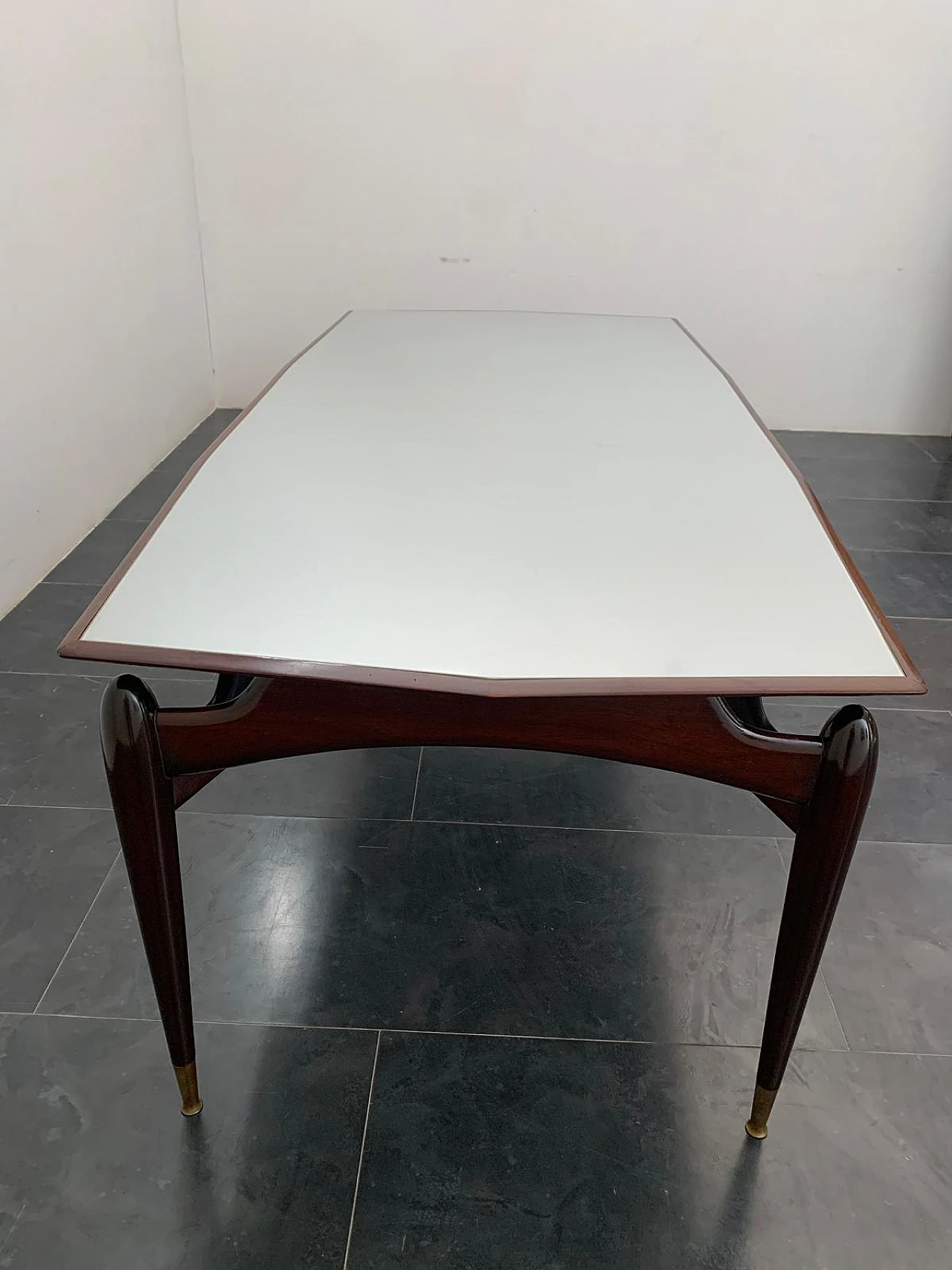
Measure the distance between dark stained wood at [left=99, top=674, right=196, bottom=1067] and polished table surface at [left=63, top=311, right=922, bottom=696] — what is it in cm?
9

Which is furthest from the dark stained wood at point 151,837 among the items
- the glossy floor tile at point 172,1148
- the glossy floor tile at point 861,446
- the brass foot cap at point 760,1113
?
the glossy floor tile at point 861,446

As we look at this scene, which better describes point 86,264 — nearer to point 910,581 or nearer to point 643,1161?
point 910,581

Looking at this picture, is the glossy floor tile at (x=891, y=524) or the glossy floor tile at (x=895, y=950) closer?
the glossy floor tile at (x=895, y=950)

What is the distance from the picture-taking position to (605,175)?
354 cm

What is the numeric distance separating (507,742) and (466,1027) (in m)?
0.56

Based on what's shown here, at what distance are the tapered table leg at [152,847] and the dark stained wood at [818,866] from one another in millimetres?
670

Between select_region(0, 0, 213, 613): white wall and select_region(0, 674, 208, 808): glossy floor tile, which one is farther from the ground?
select_region(0, 0, 213, 613): white wall

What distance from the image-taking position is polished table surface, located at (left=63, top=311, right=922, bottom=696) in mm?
916

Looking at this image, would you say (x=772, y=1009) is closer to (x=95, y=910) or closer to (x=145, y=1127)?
(x=145, y=1127)

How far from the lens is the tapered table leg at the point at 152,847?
97 cm

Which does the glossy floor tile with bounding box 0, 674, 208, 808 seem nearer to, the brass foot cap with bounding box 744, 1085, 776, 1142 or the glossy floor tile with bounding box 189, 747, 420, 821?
the glossy floor tile with bounding box 189, 747, 420, 821

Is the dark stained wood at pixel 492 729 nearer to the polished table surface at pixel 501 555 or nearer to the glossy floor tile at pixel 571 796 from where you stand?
the polished table surface at pixel 501 555

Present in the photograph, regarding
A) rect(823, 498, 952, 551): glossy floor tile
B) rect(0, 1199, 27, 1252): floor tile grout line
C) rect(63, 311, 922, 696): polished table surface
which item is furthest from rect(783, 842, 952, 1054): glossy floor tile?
rect(823, 498, 952, 551): glossy floor tile

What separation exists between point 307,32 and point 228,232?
2.38 ft
